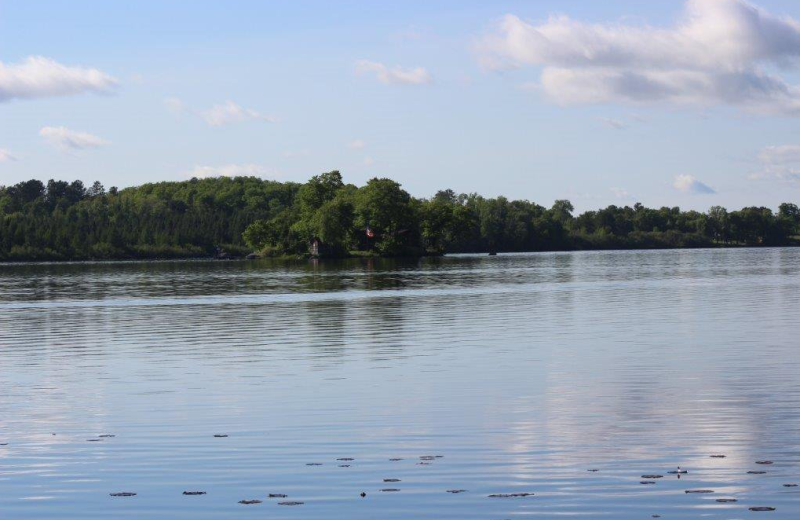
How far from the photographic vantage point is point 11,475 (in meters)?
14.9

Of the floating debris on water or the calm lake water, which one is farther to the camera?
the calm lake water

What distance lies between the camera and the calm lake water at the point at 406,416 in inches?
518

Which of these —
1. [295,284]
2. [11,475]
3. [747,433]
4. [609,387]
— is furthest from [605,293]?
[11,475]

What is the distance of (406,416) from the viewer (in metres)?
19.1

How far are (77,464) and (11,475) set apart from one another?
1000 mm

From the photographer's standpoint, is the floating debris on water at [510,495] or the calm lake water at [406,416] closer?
the floating debris on water at [510,495]

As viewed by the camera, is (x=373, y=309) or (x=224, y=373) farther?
(x=373, y=309)

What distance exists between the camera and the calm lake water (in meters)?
13.2

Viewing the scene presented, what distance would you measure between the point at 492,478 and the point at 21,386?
14281 mm

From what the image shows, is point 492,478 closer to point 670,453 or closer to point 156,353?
point 670,453

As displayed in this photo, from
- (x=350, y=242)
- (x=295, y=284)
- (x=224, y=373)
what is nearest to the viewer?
(x=224, y=373)

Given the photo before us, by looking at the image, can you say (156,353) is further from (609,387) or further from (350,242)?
(350,242)

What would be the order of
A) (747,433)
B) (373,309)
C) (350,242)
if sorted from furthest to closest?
(350,242) → (373,309) → (747,433)

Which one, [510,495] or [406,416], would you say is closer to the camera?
[510,495]
